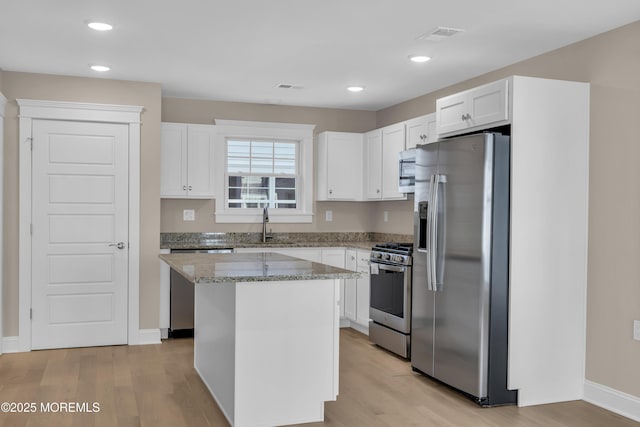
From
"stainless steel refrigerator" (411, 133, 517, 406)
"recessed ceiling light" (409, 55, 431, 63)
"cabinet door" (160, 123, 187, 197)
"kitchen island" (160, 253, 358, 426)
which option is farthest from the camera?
"cabinet door" (160, 123, 187, 197)

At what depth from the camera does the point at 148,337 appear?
561cm

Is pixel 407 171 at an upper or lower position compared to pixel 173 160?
lower

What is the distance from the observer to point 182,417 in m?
3.57

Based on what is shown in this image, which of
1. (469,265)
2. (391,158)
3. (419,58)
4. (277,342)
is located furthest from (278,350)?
(391,158)

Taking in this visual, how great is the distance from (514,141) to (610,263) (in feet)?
3.25

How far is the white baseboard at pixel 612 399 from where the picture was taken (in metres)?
3.62

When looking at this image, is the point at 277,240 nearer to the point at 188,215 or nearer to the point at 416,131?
the point at 188,215

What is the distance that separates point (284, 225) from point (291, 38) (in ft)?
9.76

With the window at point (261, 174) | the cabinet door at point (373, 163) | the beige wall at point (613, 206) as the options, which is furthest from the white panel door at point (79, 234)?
the beige wall at point (613, 206)

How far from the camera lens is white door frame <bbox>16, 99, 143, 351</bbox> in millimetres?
5262

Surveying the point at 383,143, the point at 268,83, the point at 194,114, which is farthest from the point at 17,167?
the point at 383,143

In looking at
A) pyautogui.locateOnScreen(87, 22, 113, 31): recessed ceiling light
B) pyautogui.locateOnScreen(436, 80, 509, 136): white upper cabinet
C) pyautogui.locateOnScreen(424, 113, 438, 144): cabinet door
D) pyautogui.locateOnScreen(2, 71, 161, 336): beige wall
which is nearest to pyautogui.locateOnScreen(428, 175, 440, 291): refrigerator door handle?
pyautogui.locateOnScreen(436, 80, 509, 136): white upper cabinet

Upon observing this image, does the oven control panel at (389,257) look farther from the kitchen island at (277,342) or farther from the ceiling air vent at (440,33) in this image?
the ceiling air vent at (440,33)

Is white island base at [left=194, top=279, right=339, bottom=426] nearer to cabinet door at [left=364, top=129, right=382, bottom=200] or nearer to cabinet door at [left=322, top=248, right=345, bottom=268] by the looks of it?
cabinet door at [left=322, top=248, right=345, bottom=268]
